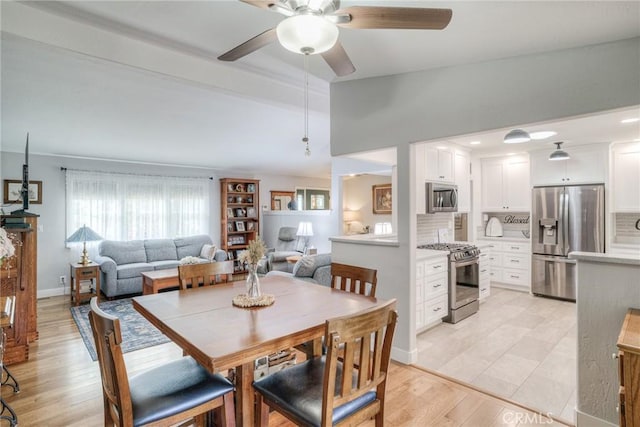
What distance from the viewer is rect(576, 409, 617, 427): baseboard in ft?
6.49

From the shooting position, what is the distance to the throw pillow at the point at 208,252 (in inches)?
237

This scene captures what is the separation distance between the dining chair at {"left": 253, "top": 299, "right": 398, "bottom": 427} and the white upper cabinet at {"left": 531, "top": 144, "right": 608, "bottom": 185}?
489cm

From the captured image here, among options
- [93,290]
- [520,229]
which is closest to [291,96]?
[93,290]

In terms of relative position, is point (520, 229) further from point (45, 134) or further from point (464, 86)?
point (45, 134)

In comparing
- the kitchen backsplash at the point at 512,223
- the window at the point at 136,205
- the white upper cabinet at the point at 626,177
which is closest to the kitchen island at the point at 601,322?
the white upper cabinet at the point at 626,177

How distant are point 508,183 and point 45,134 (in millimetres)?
7195

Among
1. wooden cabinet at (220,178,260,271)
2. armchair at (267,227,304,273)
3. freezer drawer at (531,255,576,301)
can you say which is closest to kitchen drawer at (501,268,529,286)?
freezer drawer at (531,255,576,301)

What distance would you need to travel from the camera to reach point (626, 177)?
4.53 metres

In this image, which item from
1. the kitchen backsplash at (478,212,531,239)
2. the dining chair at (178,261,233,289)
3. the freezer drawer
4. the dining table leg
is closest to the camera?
the dining table leg

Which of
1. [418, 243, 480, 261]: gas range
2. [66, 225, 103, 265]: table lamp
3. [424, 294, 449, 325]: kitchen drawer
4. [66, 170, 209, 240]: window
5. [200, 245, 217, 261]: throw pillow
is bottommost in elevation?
[424, 294, 449, 325]: kitchen drawer

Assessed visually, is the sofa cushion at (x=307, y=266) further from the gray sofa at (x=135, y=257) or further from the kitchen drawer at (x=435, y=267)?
the gray sofa at (x=135, y=257)

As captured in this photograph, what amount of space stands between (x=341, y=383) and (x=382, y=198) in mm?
6999

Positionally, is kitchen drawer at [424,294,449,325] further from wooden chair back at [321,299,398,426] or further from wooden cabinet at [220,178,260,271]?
wooden cabinet at [220,178,260,271]

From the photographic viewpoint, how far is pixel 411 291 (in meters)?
2.93
